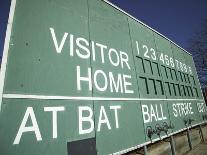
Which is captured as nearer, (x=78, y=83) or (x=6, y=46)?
(x=6, y=46)

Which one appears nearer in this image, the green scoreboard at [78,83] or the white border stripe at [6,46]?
the white border stripe at [6,46]

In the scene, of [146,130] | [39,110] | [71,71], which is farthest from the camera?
[146,130]

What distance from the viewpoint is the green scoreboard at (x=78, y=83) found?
2045 millimetres

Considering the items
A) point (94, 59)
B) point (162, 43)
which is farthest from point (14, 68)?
point (162, 43)

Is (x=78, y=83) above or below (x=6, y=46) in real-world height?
below

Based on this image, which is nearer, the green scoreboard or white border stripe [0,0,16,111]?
white border stripe [0,0,16,111]

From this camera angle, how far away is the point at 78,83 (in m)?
2.81

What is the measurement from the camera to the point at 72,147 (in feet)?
8.02

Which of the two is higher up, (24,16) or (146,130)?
(24,16)

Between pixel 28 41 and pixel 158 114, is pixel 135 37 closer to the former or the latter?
pixel 158 114

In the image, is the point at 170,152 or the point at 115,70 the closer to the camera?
the point at 115,70

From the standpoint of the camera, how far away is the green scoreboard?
2.04 m

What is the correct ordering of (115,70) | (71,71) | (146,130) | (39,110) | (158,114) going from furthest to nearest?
(158,114), (146,130), (115,70), (71,71), (39,110)

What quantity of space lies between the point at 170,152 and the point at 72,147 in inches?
133
